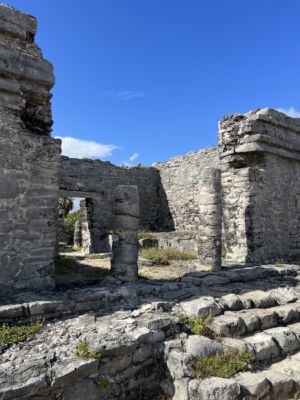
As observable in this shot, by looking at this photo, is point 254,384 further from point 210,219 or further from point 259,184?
point 259,184

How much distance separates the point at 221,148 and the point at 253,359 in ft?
21.2

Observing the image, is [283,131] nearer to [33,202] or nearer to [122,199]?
[122,199]

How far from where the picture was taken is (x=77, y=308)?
5.14 m

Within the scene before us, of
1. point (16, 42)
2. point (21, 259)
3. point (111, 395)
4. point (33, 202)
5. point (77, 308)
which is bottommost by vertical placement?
point (111, 395)

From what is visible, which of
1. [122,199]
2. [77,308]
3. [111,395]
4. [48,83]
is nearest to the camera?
[111,395]

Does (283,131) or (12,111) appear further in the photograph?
(283,131)

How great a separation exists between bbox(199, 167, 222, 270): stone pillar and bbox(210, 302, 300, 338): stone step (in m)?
2.28

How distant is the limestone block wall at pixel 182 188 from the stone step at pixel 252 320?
10.5 meters

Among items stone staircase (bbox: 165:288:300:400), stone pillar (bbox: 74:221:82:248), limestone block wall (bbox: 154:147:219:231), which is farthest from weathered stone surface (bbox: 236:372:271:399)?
stone pillar (bbox: 74:221:82:248)

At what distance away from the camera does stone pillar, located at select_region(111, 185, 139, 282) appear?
6.90 metres

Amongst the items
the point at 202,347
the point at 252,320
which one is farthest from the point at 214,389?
the point at 252,320

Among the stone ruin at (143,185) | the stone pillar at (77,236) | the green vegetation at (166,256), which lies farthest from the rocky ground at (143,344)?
the stone pillar at (77,236)

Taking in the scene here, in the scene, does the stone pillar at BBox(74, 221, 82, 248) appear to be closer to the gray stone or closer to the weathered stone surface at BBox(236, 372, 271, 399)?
the gray stone

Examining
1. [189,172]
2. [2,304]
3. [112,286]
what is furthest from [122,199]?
[189,172]
